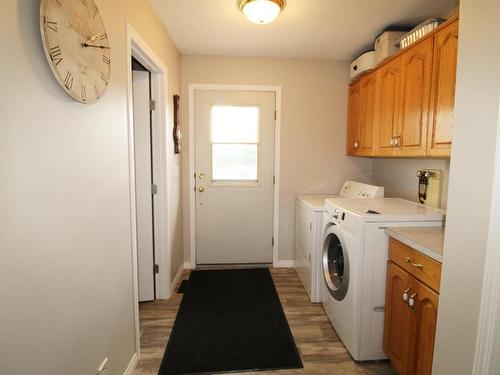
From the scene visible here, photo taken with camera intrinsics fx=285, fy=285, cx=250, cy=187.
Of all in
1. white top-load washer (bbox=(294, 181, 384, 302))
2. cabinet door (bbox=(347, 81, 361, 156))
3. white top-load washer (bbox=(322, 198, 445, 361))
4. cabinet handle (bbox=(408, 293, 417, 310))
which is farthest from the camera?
cabinet door (bbox=(347, 81, 361, 156))

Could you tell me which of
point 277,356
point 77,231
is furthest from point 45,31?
point 277,356

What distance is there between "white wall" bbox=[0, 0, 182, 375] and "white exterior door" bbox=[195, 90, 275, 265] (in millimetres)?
1561

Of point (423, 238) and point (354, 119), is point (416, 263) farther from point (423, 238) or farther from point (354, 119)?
point (354, 119)

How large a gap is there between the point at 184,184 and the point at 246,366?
192 centimetres

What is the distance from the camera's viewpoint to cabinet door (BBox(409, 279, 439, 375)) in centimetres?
134

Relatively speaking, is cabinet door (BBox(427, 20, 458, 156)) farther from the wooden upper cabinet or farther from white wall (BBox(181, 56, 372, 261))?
white wall (BBox(181, 56, 372, 261))

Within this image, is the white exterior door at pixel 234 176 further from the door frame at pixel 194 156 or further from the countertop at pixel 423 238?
the countertop at pixel 423 238

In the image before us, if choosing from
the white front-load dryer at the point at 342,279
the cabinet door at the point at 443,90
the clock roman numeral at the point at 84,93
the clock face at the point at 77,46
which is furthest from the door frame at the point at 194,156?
the clock roman numeral at the point at 84,93

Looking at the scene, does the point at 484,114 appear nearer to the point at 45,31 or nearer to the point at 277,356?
the point at 45,31

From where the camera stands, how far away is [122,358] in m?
1.59

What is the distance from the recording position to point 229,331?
2.12 m

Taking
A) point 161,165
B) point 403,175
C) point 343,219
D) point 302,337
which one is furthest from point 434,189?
point 161,165

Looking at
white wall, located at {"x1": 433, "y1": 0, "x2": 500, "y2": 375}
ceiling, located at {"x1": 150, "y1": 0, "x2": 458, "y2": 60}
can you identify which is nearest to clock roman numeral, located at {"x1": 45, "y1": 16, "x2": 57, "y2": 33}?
ceiling, located at {"x1": 150, "y1": 0, "x2": 458, "y2": 60}

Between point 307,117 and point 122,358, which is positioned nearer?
point 122,358
